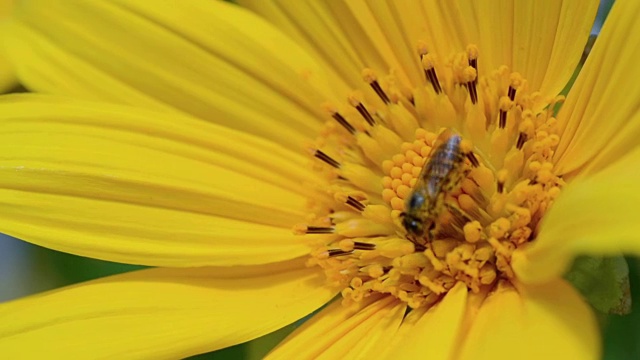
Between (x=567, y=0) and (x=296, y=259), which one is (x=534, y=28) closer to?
(x=567, y=0)

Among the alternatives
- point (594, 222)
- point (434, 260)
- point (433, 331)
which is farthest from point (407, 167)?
point (594, 222)

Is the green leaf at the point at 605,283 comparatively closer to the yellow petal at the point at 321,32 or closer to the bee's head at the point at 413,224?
the bee's head at the point at 413,224

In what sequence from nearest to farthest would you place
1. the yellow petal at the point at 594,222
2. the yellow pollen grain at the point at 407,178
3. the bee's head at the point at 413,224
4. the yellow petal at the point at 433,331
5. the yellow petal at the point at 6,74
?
the yellow petal at the point at 594,222
the yellow petal at the point at 433,331
the bee's head at the point at 413,224
the yellow pollen grain at the point at 407,178
the yellow petal at the point at 6,74

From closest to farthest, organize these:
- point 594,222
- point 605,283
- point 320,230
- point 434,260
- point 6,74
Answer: point 594,222
point 605,283
point 434,260
point 320,230
point 6,74

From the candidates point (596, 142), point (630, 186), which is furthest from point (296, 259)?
point (630, 186)

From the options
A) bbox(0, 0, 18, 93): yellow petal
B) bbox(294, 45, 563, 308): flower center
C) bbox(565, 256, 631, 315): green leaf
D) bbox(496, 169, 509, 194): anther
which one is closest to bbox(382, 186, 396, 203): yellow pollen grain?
bbox(294, 45, 563, 308): flower center

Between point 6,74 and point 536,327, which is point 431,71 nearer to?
point 536,327

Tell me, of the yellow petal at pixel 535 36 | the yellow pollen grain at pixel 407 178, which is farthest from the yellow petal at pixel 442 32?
the yellow pollen grain at pixel 407 178
